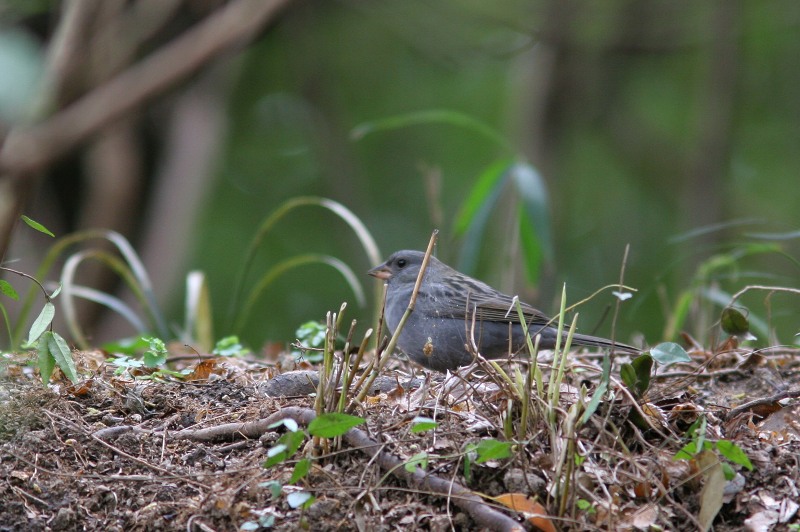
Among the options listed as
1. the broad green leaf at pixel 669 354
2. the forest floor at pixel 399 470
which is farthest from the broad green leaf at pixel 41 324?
the broad green leaf at pixel 669 354

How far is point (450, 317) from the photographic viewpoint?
4.74 m

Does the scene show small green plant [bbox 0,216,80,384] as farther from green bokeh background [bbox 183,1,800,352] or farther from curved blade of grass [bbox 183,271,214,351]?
green bokeh background [bbox 183,1,800,352]

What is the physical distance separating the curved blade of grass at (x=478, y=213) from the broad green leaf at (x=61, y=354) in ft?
8.85

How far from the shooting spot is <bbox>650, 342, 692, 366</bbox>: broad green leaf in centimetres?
274

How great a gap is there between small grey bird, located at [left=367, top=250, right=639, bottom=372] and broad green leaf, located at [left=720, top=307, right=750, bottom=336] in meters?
0.55

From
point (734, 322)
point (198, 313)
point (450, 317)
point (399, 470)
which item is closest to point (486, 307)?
point (450, 317)

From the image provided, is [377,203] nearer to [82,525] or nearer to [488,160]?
[488,160]

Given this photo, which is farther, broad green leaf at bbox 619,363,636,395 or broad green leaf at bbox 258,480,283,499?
broad green leaf at bbox 619,363,636,395

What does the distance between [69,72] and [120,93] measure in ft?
2.61

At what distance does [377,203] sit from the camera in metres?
13.3

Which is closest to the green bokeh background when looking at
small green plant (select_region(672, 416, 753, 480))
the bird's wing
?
the bird's wing

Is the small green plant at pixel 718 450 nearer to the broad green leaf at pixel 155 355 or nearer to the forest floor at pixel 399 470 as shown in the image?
the forest floor at pixel 399 470

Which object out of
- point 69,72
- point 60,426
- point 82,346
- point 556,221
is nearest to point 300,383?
point 60,426

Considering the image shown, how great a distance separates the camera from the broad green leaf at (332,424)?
243 centimetres
